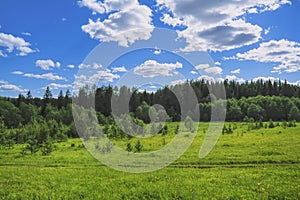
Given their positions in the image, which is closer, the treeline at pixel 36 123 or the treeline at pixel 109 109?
the treeline at pixel 36 123

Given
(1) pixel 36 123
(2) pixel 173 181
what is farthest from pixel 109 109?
(2) pixel 173 181

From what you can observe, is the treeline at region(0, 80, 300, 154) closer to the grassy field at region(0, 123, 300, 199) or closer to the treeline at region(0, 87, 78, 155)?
the treeline at region(0, 87, 78, 155)

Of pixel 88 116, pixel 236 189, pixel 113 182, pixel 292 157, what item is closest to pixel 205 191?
pixel 236 189

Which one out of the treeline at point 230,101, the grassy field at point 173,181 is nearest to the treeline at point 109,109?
the treeline at point 230,101

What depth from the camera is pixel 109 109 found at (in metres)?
55.4

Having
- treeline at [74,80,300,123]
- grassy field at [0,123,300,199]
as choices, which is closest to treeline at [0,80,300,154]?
treeline at [74,80,300,123]

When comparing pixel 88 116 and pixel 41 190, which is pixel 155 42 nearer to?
pixel 41 190

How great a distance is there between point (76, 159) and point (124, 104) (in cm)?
1666

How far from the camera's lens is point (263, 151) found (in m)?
23.8

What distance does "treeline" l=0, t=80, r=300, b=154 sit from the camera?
3991 cm

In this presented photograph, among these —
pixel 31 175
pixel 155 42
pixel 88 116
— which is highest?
pixel 155 42

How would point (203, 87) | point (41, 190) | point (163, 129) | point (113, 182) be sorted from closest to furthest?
point (41, 190)
point (113, 182)
point (163, 129)
point (203, 87)

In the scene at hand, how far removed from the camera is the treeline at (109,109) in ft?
131

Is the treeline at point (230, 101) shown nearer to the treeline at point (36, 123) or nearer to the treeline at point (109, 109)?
the treeline at point (109, 109)
